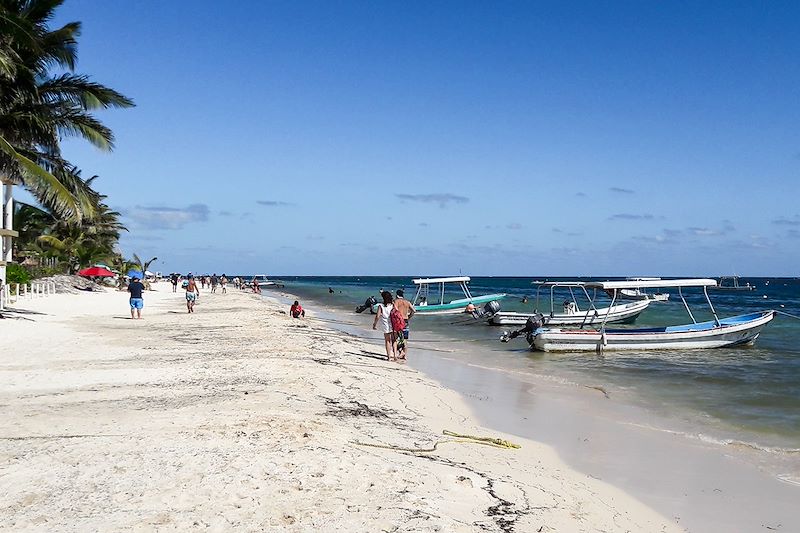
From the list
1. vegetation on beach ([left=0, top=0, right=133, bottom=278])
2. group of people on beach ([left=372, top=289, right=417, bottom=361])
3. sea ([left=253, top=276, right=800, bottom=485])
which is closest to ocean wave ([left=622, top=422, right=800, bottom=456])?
sea ([left=253, top=276, right=800, bottom=485])

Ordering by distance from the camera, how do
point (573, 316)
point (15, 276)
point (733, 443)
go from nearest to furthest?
point (733, 443), point (573, 316), point (15, 276)

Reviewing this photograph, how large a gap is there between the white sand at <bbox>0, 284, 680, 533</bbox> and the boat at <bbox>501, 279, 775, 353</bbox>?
9.88 metres

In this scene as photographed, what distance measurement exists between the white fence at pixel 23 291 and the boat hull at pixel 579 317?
812 inches

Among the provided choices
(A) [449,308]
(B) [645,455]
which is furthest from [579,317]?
(B) [645,455]

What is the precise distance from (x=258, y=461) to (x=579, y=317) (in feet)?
78.5

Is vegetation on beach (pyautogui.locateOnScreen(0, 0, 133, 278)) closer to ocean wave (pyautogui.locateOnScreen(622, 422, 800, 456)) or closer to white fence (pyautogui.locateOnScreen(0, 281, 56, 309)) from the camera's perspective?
white fence (pyautogui.locateOnScreen(0, 281, 56, 309))

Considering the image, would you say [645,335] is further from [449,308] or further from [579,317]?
[449,308]

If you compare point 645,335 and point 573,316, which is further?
point 573,316

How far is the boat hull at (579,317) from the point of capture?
2762 centimetres

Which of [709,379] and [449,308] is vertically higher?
[449,308]

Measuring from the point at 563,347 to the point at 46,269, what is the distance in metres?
41.5

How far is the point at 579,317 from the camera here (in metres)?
28.0

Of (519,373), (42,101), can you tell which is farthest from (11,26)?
(519,373)

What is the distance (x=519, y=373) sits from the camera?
16188 millimetres
